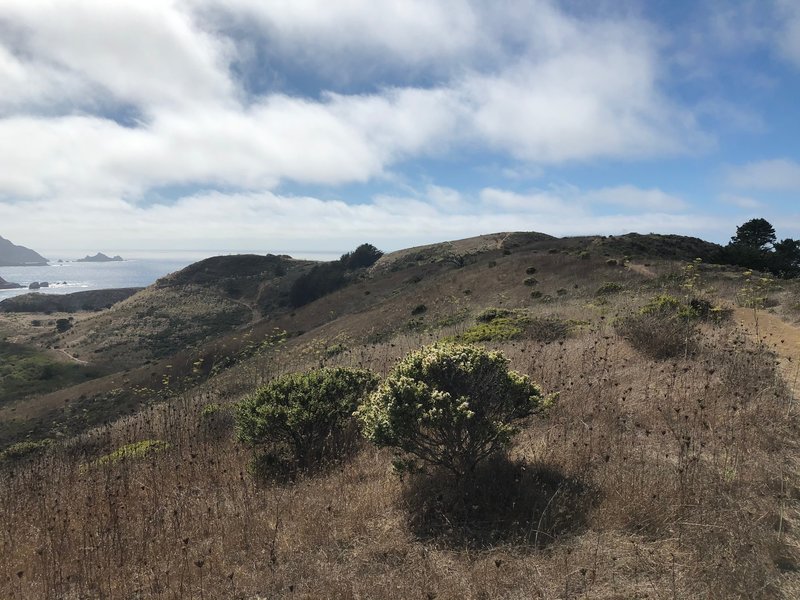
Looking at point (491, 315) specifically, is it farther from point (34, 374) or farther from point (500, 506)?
point (34, 374)

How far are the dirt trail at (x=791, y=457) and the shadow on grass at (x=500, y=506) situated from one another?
156 centimetres

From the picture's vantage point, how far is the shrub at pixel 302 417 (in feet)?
23.4

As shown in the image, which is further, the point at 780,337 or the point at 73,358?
the point at 73,358

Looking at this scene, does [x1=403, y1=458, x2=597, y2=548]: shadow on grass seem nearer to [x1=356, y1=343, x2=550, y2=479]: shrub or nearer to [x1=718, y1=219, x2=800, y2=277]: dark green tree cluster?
[x1=356, y1=343, x2=550, y2=479]: shrub

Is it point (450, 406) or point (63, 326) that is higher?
point (450, 406)

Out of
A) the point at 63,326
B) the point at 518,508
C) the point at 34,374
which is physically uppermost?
the point at 518,508

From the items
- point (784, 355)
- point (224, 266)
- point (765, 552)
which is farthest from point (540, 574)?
point (224, 266)

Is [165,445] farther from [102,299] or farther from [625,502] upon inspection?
[102,299]

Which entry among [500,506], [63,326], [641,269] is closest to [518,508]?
[500,506]

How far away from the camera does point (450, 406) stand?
208 inches

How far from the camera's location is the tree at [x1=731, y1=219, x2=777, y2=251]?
49688 millimetres

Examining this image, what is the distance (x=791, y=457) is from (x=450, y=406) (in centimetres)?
396

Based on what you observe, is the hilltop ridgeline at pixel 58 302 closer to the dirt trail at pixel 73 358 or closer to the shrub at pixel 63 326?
the shrub at pixel 63 326

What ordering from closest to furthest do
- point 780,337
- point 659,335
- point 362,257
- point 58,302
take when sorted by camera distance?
point 659,335
point 780,337
point 362,257
point 58,302
